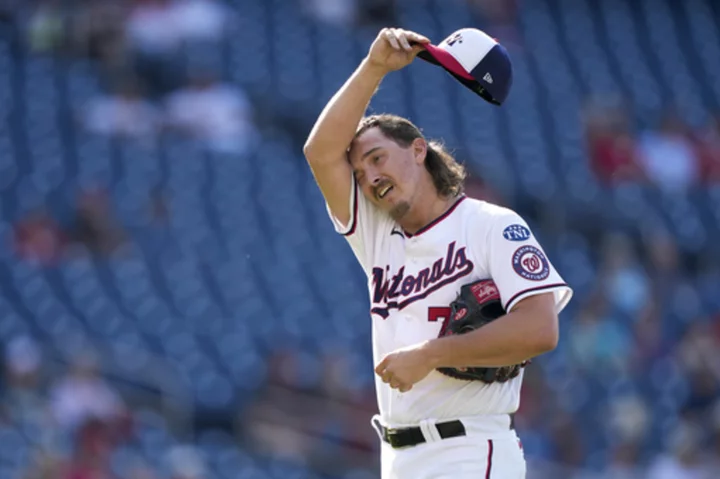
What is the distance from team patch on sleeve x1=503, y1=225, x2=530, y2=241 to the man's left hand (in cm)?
44

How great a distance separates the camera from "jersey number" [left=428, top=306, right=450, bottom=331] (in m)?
3.58

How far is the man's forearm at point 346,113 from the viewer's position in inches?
143

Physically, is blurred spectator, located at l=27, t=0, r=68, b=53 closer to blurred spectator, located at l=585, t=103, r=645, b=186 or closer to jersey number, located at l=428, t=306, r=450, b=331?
blurred spectator, located at l=585, t=103, r=645, b=186

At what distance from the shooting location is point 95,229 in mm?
Answer: 9250

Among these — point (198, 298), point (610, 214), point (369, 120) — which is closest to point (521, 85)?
point (610, 214)

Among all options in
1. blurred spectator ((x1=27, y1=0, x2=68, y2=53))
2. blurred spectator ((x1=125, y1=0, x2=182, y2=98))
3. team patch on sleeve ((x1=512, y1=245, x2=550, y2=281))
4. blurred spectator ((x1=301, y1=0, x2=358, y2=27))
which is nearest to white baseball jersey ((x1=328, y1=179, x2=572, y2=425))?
team patch on sleeve ((x1=512, y1=245, x2=550, y2=281))

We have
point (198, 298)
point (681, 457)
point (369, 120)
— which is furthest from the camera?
point (198, 298)

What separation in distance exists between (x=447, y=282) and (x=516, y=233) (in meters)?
0.23

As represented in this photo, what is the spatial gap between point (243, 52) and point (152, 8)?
0.93 m

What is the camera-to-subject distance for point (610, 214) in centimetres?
1154

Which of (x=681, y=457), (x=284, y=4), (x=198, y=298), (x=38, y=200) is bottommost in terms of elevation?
(x=681, y=457)

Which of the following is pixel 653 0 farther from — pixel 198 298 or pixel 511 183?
pixel 198 298

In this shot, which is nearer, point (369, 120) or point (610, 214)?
point (369, 120)

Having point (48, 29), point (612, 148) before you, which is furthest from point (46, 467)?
point (612, 148)
